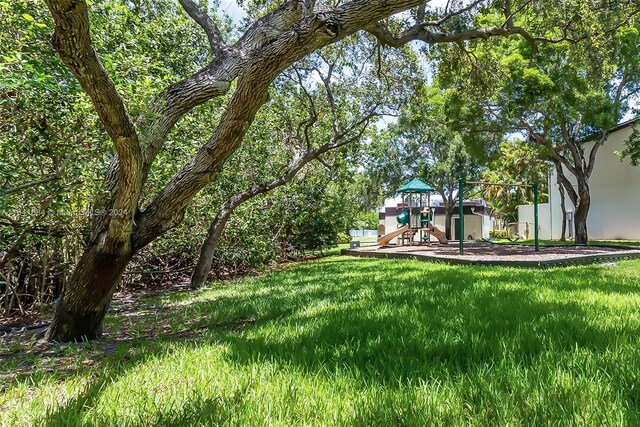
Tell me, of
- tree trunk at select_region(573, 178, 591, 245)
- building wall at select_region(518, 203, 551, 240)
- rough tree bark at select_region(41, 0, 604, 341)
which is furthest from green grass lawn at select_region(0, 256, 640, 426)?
building wall at select_region(518, 203, 551, 240)

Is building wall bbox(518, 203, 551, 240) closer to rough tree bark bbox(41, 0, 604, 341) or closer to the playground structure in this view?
the playground structure

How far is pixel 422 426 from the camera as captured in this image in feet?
4.45

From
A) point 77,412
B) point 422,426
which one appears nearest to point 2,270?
point 77,412

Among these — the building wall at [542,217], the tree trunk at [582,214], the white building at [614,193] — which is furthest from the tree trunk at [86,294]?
the building wall at [542,217]

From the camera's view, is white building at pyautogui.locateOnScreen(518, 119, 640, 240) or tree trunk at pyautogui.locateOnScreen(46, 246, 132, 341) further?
white building at pyautogui.locateOnScreen(518, 119, 640, 240)

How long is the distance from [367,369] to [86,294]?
2.67m

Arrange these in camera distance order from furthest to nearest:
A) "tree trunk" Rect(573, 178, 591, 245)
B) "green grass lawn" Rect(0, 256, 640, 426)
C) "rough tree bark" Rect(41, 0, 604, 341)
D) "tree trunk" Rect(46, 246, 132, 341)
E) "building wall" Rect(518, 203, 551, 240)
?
"building wall" Rect(518, 203, 551, 240) → "tree trunk" Rect(573, 178, 591, 245) → "tree trunk" Rect(46, 246, 132, 341) → "rough tree bark" Rect(41, 0, 604, 341) → "green grass lawn" Rect(0, 256, 640, 426)

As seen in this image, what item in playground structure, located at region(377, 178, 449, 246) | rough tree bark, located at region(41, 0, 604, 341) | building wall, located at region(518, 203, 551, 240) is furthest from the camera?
building wall, located at region(518, 203, 551, 240)

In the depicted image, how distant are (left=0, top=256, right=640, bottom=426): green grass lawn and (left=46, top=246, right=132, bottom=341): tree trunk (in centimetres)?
26

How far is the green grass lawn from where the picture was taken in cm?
149

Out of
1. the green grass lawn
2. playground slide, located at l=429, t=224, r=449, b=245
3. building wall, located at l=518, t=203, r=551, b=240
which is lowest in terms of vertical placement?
the green grass lawn

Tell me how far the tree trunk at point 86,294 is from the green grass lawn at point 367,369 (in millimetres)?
262

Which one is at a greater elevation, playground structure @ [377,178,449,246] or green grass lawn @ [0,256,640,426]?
playground structure @ [377,178,449,246]

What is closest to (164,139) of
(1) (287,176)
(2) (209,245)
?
(2) (209,245)
